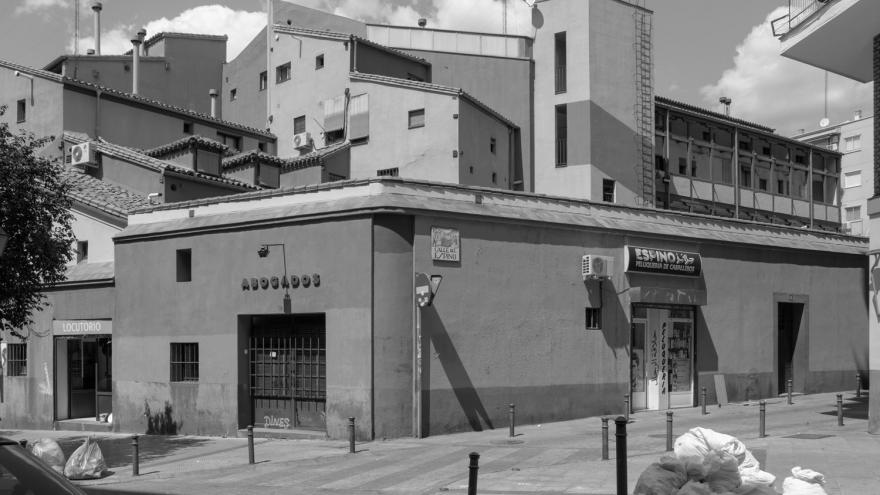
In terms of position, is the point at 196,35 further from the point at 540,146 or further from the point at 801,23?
the point at 801,23

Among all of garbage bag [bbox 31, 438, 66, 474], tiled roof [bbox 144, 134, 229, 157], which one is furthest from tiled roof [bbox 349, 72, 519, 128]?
garbage bag [bbox 31, 438, 66, 474]

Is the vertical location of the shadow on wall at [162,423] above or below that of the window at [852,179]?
below

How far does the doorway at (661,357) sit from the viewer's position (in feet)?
77.1

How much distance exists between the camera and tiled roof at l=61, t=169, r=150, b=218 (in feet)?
84.2

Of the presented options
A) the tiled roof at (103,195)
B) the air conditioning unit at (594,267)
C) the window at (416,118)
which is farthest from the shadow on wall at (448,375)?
the window at (416,118)

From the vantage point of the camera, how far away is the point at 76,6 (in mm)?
47031

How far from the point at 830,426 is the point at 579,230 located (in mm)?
7247

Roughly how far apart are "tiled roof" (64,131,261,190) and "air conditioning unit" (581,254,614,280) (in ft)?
42.3

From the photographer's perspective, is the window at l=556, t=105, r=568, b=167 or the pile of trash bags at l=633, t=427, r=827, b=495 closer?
the pile of trash bags at l=633, t=427, r=827, b=495

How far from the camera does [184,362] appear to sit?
22359 millimetres

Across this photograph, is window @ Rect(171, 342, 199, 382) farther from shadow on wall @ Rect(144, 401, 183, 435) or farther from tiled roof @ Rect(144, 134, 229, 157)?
tiled roof @ Rect(144, 134, 229, 157)

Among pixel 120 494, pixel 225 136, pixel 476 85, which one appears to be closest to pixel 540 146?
pixel 476 85

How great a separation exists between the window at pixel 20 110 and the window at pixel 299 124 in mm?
10331

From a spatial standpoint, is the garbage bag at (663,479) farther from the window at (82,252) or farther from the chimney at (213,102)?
the chimney at (213,102)
